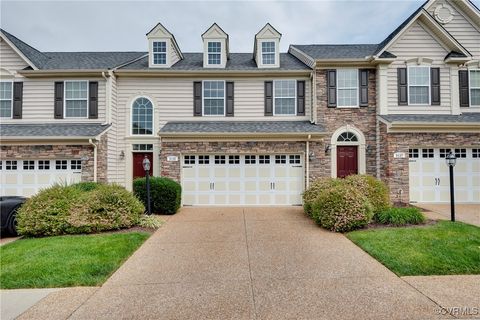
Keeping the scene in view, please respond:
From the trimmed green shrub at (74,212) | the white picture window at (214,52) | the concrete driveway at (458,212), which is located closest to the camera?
the trimmed green shrub at (74,212)

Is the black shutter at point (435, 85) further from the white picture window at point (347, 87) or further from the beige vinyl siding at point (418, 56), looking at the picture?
the white picture window at point (347, 87)

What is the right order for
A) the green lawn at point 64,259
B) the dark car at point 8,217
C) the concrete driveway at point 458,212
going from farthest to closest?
the concrete driveway at point 458,212, the dark car at point 8,217, the green lawn at point 64,259

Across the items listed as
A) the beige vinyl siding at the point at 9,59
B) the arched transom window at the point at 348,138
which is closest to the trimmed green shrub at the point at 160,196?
the arched transom window at the point at 348,138

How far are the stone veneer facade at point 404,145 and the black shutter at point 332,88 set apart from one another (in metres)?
2.46

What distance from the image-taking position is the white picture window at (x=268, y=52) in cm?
1365

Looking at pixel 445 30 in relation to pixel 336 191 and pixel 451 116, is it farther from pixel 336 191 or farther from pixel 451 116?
pixel 336 191

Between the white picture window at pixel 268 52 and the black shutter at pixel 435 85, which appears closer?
the black shutter at pixel 435 85

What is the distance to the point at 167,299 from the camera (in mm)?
4176

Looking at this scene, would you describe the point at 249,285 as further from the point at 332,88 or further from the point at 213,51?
the point at 213,51

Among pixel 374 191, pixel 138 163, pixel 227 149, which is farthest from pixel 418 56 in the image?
pixel 138 163

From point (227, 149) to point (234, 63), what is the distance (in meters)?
5.17

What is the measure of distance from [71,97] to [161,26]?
17.8 feet

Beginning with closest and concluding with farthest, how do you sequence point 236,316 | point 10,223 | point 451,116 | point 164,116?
point 236,316 → point 10,223 → point 451,116 → point 164,116

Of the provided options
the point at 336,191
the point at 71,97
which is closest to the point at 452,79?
the point at 336,191
